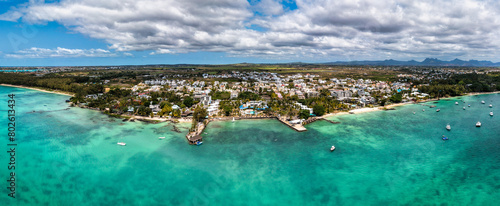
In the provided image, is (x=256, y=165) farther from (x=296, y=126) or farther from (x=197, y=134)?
(x=296, y=126)

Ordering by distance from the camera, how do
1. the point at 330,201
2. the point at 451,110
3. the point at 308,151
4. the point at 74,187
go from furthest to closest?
the point at 451,110
the point at 308,151
the point at 74,187
the point at 330,201

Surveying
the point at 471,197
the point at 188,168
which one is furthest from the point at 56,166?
the point at 471,197

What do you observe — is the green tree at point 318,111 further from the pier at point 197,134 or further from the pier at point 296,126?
the pier at point 197,134

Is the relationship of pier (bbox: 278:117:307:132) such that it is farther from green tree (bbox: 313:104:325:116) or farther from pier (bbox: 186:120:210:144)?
pier (bbox: 186:120:210:144)

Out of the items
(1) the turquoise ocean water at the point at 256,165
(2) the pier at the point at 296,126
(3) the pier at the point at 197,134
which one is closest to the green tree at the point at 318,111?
(1) the turquoise ocean water at the point at 256,165

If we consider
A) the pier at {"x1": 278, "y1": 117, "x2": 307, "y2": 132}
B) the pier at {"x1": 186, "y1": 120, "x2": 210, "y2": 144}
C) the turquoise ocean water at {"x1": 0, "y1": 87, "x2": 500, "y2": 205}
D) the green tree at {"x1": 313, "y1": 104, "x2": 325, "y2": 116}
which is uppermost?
the green tree at {"x1": 313, "y1": 104, "x2": 325, "y2": 116}

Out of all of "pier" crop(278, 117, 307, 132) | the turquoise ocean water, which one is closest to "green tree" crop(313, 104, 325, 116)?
the turquoise ocean water

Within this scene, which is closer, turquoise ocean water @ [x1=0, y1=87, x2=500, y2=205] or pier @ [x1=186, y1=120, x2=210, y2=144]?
turquoise ocean water @ [x1=0, y1=87, x2=500, y2=205]

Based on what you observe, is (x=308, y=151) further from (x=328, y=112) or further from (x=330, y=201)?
(x=328, y=112)
